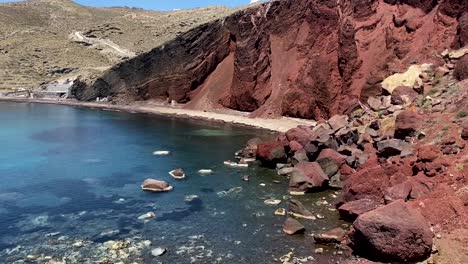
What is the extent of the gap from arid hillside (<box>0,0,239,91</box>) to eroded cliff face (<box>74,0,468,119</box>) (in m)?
31.3

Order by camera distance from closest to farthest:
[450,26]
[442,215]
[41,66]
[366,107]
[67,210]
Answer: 1. [442,215]
2. [67,210]
3. [366,107]
4. [450,26]
5. [41,66]

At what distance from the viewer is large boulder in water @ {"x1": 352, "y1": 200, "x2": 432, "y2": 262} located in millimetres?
19516

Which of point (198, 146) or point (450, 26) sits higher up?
point (450, 26)

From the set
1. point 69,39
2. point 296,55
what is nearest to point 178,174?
point 296,55

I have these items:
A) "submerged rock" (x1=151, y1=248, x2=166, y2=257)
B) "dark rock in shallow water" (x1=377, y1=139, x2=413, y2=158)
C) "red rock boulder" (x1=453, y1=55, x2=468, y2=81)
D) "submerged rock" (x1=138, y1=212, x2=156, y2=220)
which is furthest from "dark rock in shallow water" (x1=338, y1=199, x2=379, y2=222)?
"red rock boulder" (x1=453, y1=55, x2=468, y2=81)

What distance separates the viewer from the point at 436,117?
32.3m

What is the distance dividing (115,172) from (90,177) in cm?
222

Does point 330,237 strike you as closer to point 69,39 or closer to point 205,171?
point 205,171

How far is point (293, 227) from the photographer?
23.5 metres

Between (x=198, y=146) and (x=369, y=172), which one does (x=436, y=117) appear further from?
(x=198, y=146)

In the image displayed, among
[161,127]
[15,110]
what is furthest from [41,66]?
[161,127]

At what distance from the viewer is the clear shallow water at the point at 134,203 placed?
21812 millimetres

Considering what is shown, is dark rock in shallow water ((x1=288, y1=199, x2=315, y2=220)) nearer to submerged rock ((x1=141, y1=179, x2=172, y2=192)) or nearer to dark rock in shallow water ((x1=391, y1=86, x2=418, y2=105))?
submerged rock ((x1=141, y1=179, x2=172, y2=192))

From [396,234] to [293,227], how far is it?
540cm
